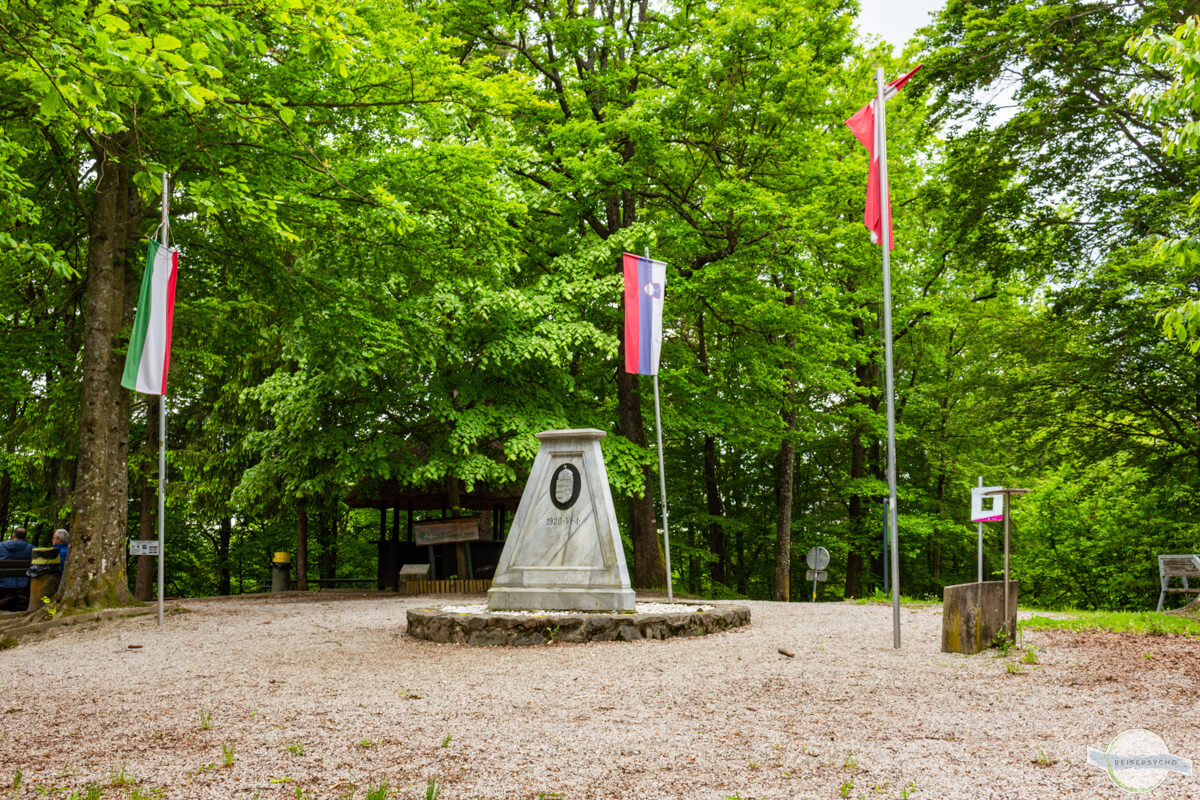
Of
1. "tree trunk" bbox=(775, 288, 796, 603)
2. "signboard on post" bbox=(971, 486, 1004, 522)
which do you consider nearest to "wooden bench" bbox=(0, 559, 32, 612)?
"signboard on post" bbox=(971, 486, 1004, 522)

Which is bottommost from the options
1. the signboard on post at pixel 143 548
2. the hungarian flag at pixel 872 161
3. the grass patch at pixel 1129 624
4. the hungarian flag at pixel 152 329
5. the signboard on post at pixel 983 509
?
the grass patch at pixel 1129 624

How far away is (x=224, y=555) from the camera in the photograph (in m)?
27.2

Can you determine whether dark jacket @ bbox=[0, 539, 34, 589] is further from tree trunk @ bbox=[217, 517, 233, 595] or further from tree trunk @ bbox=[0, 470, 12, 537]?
tree trunk @ bbox=[217, 517, 233, 595]

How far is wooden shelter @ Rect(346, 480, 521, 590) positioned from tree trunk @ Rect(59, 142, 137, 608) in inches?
259

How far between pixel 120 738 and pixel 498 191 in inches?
397

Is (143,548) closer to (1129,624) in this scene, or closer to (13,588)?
(13,588)

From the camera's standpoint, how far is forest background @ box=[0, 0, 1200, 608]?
11.2m

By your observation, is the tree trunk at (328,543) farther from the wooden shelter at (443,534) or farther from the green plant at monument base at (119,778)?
the green plant at monument base at (119,778)

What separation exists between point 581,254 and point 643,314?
516cm

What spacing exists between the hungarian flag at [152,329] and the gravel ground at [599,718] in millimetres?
2920

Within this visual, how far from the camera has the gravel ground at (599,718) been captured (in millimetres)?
3838

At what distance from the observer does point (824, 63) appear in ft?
51.4
